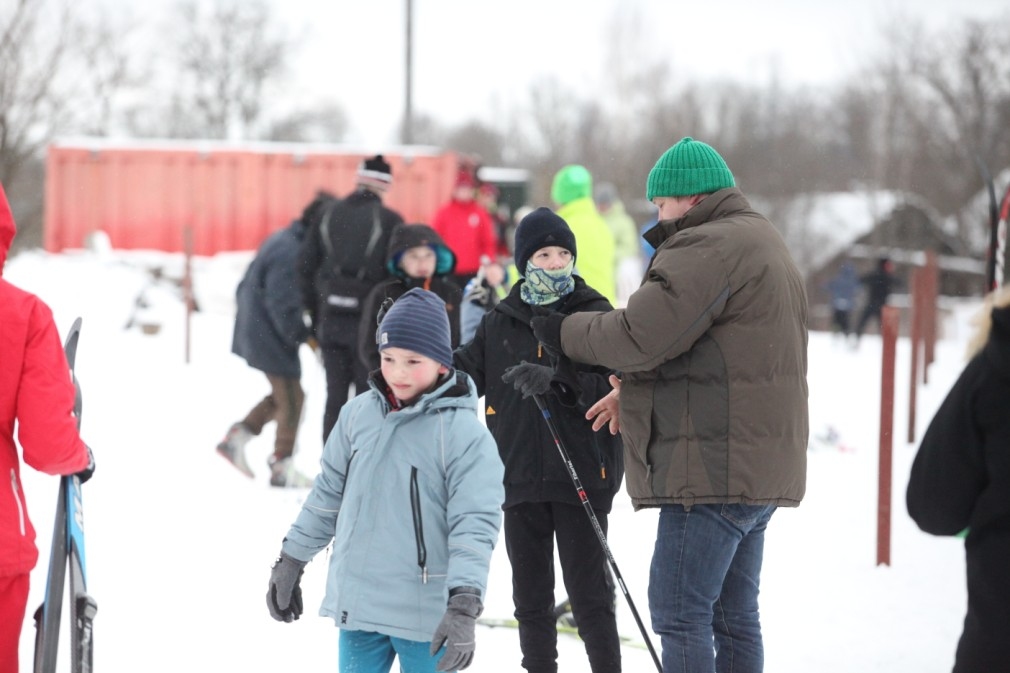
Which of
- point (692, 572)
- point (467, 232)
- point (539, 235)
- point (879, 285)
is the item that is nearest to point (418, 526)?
point (692, 572)

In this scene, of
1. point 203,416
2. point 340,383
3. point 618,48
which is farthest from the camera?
point 618,48

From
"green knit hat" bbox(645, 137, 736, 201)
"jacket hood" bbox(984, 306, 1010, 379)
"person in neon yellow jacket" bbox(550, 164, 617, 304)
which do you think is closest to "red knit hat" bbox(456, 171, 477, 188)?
"person in neon yellow jacket" bbox(550, 164, 617, 304)

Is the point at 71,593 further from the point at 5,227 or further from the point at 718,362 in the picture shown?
the point at 718,362

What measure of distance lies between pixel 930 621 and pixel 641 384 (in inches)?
113

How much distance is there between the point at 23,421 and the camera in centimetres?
304

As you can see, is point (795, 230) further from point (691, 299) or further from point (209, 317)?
point (691, 299)

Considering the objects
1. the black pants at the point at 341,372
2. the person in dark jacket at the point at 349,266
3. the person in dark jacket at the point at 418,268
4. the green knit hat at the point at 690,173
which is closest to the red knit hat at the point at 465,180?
the person in dark jacket at the point at 349,266

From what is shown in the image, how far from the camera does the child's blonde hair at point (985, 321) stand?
236 cm

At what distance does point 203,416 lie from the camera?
1001 cm

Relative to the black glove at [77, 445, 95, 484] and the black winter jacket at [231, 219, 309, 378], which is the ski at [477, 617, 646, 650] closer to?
the black glove at [77, 445, 95, 484]

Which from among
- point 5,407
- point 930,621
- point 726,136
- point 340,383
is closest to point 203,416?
point 340,383

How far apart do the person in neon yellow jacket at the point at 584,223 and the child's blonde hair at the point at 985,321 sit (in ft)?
15.8

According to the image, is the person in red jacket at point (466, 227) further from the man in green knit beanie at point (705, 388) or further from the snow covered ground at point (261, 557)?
the man in green knit beanie at point (705, 388)

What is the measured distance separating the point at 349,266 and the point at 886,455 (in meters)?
3.19
